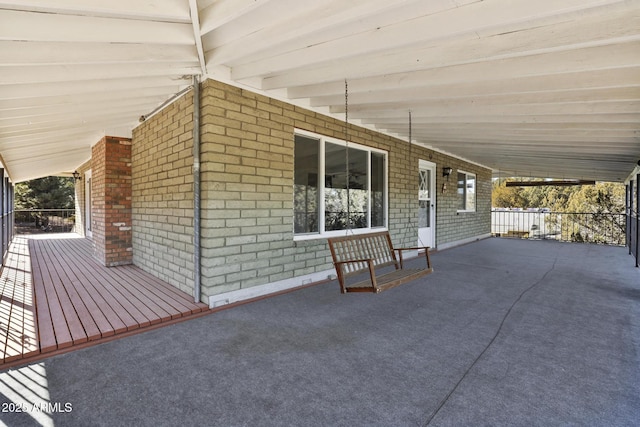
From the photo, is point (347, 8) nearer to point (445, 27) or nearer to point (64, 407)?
point (445, 27)

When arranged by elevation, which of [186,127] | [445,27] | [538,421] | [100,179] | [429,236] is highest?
[445,27]

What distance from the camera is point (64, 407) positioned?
1901 mm

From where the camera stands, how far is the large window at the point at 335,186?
15.4 feet

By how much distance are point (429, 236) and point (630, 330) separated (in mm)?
4887

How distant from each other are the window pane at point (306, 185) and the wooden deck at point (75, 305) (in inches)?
73.4

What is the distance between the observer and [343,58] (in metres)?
2.82

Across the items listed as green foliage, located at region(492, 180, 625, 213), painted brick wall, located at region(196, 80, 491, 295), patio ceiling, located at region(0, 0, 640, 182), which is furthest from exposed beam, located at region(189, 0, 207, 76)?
green foliage, located at region(492, 180, 625, 213)

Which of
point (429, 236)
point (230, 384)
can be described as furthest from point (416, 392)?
point (429, 236)

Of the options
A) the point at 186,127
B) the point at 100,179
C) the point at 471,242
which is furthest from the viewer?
the point at 471,242

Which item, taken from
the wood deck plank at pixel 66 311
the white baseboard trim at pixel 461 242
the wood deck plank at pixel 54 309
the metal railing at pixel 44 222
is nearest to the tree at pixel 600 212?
the white baseboard trim at pixel 461 242

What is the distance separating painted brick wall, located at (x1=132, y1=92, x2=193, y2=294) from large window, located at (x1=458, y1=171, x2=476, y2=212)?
797 centimetres
